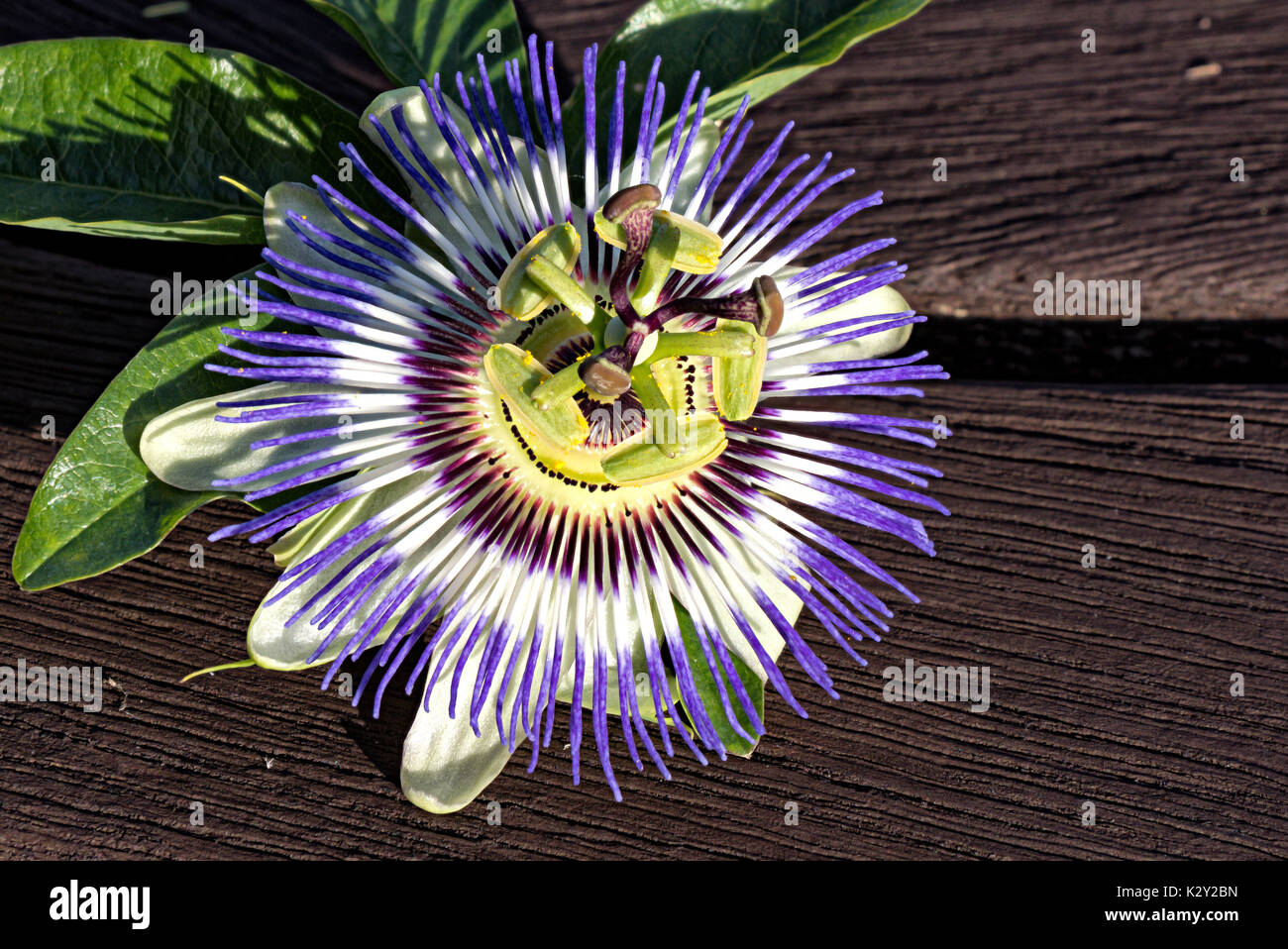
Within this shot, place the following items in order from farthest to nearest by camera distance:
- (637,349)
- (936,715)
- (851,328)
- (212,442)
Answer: (936,715)
(851,328)
(637,349)
(212,442)

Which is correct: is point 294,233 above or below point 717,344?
above

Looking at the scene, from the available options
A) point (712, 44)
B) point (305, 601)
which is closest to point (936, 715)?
point (305, 601)

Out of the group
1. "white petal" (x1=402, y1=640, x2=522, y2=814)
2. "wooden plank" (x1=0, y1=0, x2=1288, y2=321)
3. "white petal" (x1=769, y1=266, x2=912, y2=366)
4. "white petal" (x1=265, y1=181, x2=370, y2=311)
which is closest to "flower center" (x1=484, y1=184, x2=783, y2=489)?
"white petal" (x1=769, y1=266, x2=912, y2=366)

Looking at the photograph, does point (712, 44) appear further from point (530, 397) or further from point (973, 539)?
point (973, 539)

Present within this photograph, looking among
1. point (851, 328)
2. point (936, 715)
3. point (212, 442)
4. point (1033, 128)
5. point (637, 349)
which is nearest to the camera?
point (212, 442)

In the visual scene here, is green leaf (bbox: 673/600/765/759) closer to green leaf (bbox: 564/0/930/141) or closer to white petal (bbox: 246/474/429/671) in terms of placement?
white petal (bbox: 246/474/429/671)

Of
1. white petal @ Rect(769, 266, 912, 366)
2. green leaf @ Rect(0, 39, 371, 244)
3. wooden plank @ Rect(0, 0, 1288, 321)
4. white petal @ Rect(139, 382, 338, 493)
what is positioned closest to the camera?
white petal @ Rect(139, 382, 338, 493)
